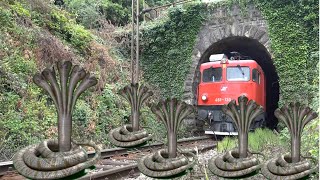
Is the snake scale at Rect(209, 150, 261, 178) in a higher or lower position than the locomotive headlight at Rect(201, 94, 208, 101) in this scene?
lower

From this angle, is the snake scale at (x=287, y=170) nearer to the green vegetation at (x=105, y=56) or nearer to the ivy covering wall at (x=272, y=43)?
the green vegetation at (x=105, y=56)

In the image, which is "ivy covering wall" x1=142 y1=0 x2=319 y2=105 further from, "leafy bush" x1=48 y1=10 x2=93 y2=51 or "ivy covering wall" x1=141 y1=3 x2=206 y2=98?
"leafy bush" x1=48 y1=10 x2=93 y2=51

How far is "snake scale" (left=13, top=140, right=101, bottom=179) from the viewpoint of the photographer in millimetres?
869

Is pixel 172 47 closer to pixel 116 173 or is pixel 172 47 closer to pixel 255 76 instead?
pixel 255 76

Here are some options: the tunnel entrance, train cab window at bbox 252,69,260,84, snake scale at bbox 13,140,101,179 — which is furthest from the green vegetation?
snake scale at bbox 13,140,101,179

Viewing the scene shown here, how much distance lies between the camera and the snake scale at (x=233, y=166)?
1.08 metres

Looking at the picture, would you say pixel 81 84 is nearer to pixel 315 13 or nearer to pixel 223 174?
pixel 223 174

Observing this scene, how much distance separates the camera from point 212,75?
40.3 ft

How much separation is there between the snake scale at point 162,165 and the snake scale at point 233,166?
0.08 metres

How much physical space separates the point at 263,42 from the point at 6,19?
8.44 m

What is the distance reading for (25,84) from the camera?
768 cm

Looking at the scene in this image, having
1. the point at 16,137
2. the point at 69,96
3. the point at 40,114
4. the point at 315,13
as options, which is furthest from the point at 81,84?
the point at 315,13

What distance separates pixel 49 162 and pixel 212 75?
1159cm

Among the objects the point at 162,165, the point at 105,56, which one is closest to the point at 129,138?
the point at 162,165
